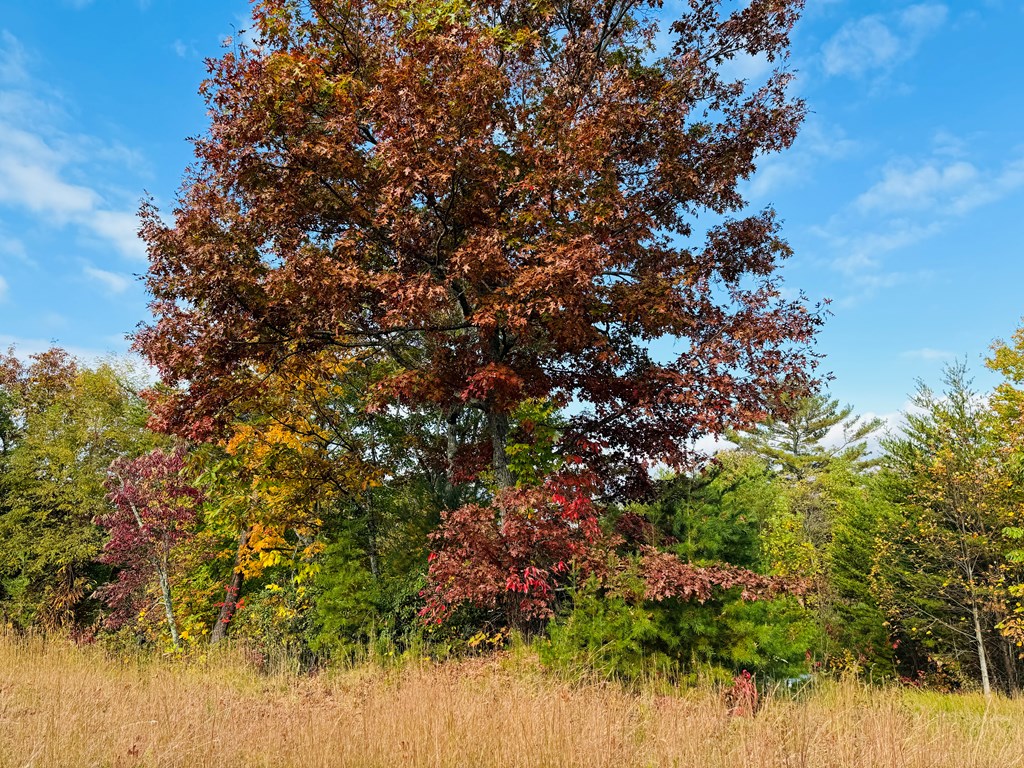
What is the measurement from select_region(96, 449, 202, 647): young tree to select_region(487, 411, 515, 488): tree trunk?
29.5 feet

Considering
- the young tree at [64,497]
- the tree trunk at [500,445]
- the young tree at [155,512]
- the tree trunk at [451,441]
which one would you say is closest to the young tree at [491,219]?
the tree trunk at [500,445]

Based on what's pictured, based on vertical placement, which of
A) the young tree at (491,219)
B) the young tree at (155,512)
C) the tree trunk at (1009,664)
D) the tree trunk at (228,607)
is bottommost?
the tree trunk at (1009,664)

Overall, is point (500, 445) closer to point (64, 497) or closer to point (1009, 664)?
point (1009, 664)

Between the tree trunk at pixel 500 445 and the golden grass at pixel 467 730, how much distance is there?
2.90m

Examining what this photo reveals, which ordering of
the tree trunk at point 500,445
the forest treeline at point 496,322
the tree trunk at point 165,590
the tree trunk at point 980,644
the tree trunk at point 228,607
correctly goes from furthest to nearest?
the tree trunk at point 228,607, the tree trunk at point 165,590, the tree trunk at point 980,644, the tree trunk at point 500,445, the forest treeline at point 496,322

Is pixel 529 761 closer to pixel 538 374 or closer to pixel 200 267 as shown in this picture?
pixel 538 374

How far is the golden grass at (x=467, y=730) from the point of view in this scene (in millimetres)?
4438

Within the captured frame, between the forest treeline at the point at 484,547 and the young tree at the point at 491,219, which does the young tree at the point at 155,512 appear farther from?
the young tree at the point at 491,219

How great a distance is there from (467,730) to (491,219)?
601cm

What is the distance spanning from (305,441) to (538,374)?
5.74m

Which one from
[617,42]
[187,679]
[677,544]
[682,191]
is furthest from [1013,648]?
[187,679]

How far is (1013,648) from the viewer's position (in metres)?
16.0

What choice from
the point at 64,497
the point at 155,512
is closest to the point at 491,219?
the point at 155,512

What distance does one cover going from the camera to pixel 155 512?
1552 cm
